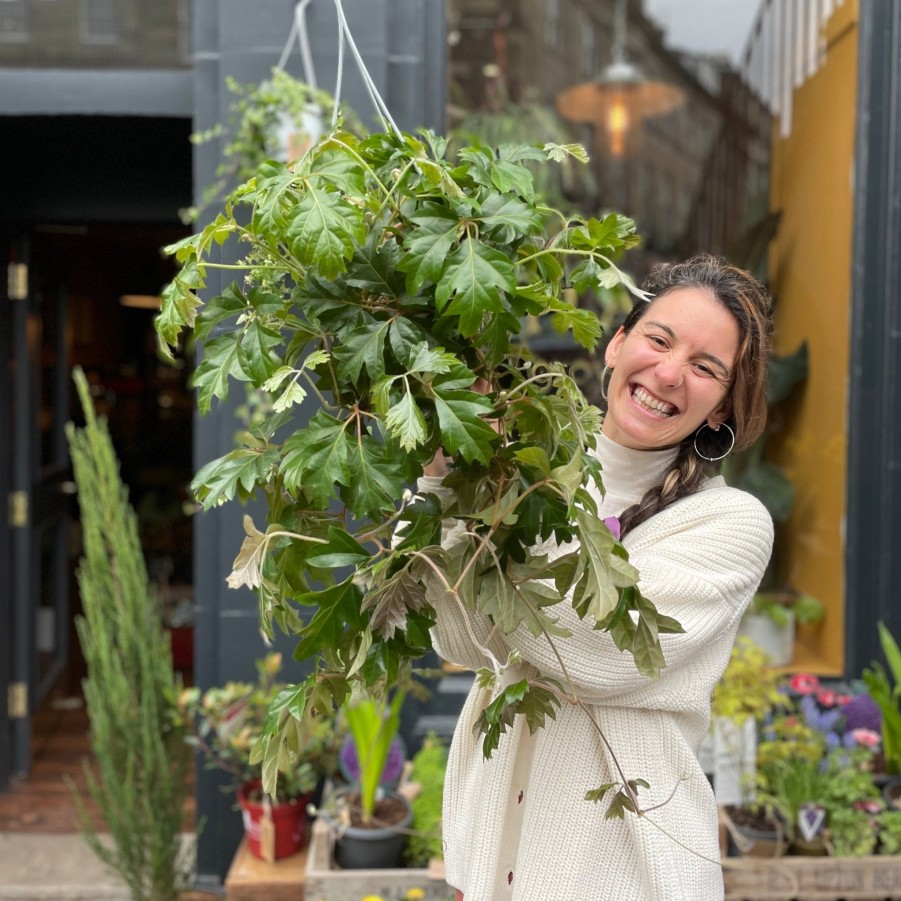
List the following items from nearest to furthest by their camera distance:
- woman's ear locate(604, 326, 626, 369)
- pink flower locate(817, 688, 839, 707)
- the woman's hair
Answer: the woman's hair < woman's ear locate(604, 326, 626, 369) < pink flower locate(817, 688, 839, 707)

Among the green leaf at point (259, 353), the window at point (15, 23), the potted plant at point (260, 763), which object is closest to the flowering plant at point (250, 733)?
the potted plant at point (260, 763)

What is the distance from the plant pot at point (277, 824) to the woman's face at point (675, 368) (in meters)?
1.86

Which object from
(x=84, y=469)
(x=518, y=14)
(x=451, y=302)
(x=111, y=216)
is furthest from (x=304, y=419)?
(x=451, y=302)

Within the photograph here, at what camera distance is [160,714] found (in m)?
3.05

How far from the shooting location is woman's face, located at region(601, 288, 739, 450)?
138cm

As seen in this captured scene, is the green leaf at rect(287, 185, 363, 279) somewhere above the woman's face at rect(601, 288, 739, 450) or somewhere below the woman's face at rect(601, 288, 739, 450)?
above

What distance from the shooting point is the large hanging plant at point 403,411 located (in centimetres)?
108

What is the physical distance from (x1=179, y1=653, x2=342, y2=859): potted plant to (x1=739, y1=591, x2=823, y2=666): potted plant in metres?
1.45

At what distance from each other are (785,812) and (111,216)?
2.98m

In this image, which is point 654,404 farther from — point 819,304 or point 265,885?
point 819,304

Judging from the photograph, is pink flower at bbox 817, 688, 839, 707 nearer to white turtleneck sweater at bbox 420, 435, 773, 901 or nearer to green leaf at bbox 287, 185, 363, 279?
white turtleneck sweater at bbox 420, 435, 773, 901

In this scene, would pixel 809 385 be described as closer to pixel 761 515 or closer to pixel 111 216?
pixel 761 515

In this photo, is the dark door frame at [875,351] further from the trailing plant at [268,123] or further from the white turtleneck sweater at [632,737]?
the white turtleneck sweater at [632,737]

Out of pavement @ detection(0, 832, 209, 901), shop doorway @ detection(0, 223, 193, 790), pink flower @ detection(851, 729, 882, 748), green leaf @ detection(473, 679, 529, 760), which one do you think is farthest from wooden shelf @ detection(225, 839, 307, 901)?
green leaf @ detection(473, 679, 529, 760)
